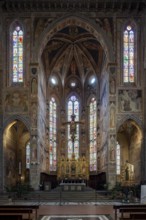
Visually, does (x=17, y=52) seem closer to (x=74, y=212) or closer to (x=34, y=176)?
(x=34, y=176)

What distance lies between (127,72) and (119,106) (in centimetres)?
366

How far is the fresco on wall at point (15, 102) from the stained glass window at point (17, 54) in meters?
1.70

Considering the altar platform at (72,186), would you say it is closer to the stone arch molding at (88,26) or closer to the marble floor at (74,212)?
the stone arch molding at (88,26)

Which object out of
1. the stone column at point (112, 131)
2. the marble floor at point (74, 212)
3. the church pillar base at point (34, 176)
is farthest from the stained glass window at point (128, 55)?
the marble floor at point (74, 212)

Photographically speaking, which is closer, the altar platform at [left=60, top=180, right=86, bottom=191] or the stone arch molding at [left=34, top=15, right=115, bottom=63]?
the altar platform at [left=60, top=180, right=86, bottom=191]

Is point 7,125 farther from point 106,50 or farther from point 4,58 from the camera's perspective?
point 106,50

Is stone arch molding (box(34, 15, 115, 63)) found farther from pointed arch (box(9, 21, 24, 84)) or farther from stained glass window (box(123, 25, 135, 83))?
pointed arch (box(9, 21, 24, 84))

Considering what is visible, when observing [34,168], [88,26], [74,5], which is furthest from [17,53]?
[34,168]

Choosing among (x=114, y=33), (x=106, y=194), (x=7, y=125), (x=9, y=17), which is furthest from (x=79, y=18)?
(x=106, y=194)

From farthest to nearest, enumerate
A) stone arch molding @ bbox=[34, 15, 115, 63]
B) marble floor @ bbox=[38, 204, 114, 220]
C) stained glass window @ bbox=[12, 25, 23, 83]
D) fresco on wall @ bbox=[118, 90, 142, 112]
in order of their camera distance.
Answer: stained glass window @ bbox=[12, 25, 23, 83] < stone arch molding @ bbox=[34, 15, 115, 63] < fresco on wall @ bbox=[118, 90, 142, 112] < marble floor @ bbox=[38, 204, 114, 220]

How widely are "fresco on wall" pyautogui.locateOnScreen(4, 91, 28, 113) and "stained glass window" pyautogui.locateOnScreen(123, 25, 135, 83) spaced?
1033cm

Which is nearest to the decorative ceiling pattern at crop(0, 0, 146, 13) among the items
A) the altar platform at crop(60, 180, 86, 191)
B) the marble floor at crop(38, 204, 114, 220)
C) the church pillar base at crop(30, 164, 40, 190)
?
the church pillar base at crop(30, 164, 40, 190)

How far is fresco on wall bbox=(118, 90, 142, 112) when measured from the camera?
45.6 metres

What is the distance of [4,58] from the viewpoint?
46.2m
